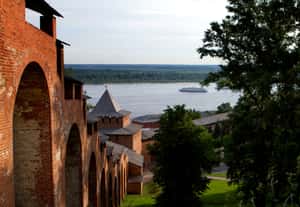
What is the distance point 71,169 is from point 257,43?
7.96 m

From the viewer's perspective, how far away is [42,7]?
8.80 meters

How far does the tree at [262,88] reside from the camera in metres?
12.8

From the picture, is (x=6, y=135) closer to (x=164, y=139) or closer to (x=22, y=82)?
(x=22, y=82)

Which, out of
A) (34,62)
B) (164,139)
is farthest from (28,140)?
(164,139)

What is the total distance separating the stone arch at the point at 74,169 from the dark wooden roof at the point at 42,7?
423 cm

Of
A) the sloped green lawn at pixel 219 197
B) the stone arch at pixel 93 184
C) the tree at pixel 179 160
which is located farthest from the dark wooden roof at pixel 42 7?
the sloped green lawn at pixel 219 197

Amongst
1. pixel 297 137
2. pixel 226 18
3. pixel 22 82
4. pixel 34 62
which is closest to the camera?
pixel 34 62

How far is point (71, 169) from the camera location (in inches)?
507

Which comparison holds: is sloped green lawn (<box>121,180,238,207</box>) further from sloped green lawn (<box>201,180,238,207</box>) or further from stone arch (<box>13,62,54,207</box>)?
stone arch (<box>13,62,54,207</box>)

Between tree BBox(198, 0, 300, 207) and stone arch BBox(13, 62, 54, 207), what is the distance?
23.9ft

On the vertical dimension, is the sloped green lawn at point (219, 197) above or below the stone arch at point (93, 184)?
below

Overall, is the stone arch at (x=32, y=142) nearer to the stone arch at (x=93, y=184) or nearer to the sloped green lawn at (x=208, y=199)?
the stone arch at (x=93, y=184)

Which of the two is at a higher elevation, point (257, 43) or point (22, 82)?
point (257, 43)

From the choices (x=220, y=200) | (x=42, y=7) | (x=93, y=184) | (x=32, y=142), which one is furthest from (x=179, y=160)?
(x=42, y=7)
